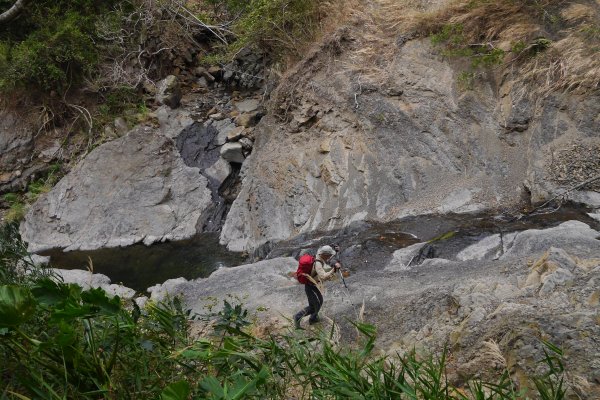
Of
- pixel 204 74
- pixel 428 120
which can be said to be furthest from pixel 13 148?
pixel 428 120

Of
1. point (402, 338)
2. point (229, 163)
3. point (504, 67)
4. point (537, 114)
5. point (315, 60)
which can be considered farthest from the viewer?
point (229, 163)

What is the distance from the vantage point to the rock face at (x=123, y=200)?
12.0 m

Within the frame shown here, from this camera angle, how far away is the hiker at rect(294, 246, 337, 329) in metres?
4.91

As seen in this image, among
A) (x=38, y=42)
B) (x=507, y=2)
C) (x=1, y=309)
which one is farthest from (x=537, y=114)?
(x=38, y=42)

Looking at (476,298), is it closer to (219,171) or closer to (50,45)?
(219,171)

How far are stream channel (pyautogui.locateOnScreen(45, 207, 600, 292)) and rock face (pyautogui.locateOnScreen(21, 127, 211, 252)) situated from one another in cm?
55

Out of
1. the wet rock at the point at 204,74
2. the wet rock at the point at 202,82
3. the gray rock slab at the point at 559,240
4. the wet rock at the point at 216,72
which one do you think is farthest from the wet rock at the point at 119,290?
the wet rock at the point at 216,72

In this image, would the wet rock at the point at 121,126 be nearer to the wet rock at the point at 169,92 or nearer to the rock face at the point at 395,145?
the wet rock at the point at 169,92

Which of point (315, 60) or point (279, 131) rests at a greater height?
point (315, 60)

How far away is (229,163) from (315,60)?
387 cm

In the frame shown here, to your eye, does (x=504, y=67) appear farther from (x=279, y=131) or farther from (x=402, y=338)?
(x=402, y=338)

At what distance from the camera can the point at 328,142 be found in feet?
34.9

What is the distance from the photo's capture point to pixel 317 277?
4.92m

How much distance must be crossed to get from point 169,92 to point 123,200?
4.49 metres
